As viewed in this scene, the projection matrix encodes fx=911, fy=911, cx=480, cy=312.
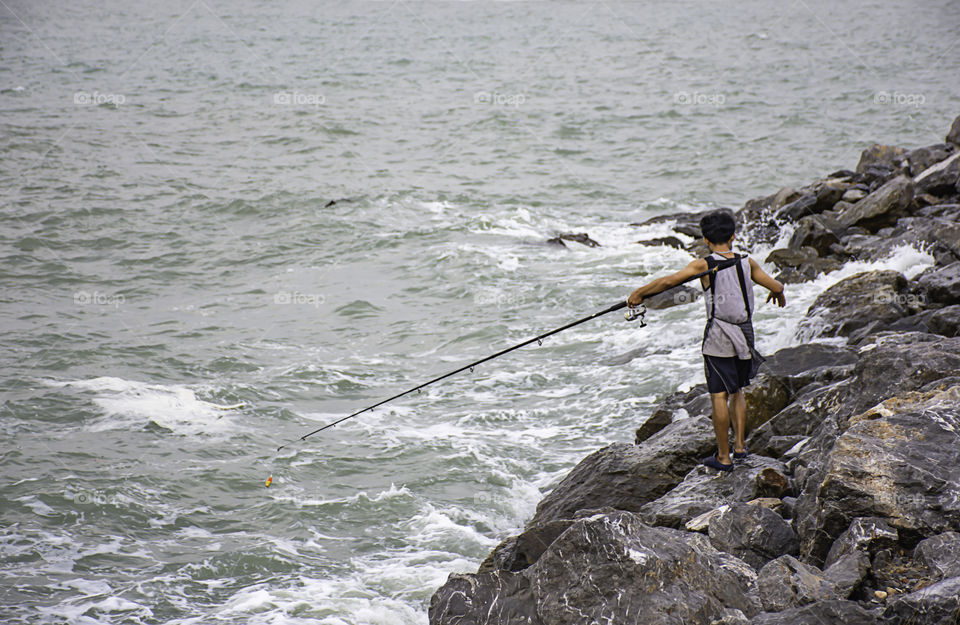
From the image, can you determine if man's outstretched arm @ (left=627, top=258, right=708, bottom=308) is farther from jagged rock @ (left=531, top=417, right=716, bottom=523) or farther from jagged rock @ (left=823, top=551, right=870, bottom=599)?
jagged rock @ (left=823, top=551, right=870, bottom=599)

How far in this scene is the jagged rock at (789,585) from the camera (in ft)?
12.3

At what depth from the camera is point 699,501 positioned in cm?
514

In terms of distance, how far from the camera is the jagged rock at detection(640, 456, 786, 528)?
5.03 m

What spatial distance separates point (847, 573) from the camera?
3.87m

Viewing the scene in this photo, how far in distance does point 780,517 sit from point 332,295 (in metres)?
8.94

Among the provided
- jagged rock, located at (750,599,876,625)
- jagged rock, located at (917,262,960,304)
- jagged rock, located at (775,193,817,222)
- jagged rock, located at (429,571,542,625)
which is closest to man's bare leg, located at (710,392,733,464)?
jagged rock, located at (429,571,542,625)

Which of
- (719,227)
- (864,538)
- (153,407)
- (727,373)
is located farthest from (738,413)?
(153,407)

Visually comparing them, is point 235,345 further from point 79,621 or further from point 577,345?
point 79,621

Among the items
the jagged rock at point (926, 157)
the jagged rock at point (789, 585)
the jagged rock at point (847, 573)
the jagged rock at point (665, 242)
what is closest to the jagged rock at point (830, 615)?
the jagged rock at point (789, 585)

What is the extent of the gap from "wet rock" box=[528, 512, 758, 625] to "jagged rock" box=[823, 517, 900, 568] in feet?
1.30

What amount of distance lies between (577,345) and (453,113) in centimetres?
1754

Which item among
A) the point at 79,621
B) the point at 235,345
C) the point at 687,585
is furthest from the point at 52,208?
the point at 687,585

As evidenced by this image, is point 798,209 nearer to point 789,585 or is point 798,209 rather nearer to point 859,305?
point 859,305

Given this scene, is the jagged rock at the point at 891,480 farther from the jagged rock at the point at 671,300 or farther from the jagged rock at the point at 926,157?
the jagged rock at the point at 926,157
